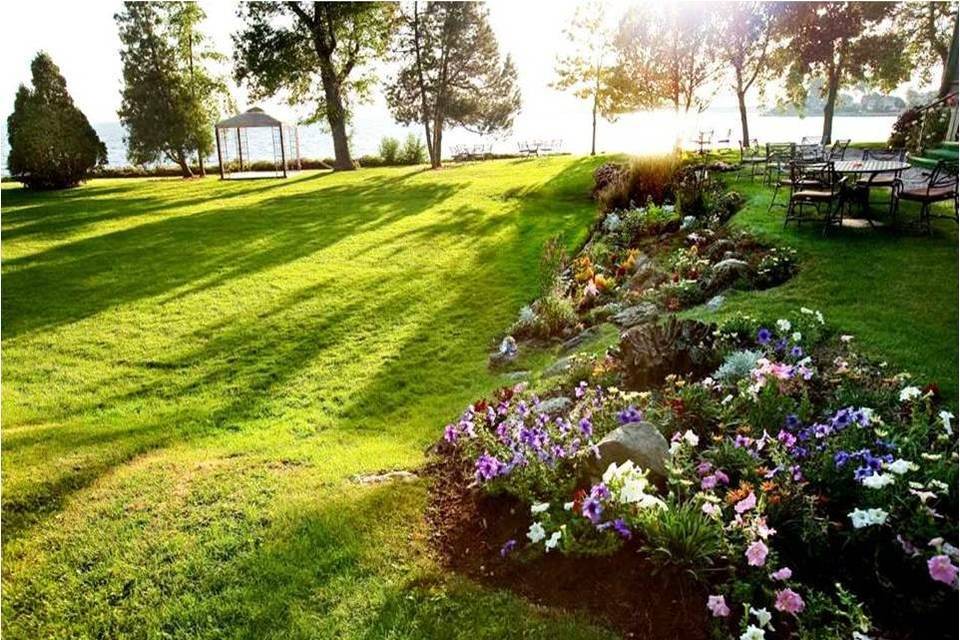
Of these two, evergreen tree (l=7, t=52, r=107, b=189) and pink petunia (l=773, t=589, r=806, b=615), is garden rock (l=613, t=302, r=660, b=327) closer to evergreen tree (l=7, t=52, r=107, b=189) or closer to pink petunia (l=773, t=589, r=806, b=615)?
pink petunia (l=773, t=589, r=806, b=615)

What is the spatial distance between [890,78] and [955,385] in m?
30.7

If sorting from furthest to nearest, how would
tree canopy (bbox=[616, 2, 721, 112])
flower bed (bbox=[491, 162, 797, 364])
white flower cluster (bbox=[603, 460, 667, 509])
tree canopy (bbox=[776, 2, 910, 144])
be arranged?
1. tree canopy (bbox=[776, 2, 910, 144])
2. tree canopy (bbox=[616, 2, 721, 112])
3. flower bed (bbox=[491, 162, 797, 364])
4. white flower cluster (bbox=[603, 460, 667, 509])

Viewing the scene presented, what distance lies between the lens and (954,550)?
2.36 meters

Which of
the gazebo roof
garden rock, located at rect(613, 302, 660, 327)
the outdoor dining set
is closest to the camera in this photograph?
garden rock, located at rect(613, 302, 660, 327)

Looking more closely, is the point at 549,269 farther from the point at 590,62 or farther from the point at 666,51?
the point at 590,62

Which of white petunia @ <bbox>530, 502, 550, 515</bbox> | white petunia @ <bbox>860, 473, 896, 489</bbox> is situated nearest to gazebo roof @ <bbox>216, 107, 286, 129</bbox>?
white petunia @ <bbox>530, 502, 550, 515</bbox>

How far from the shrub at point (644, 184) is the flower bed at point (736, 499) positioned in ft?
25.8

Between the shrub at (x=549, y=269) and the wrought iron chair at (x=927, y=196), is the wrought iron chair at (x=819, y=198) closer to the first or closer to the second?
the wrought iron chair at (x=927, y=196)

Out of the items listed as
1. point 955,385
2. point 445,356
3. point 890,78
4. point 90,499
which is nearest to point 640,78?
point 890,78

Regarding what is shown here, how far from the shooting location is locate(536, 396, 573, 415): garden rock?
13.9ft

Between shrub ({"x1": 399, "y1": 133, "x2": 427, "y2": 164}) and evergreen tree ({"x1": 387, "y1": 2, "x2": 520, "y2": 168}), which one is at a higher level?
evergreen tree ({"x1": 387, "y1": 2, "x2": 520, "y2": 168})

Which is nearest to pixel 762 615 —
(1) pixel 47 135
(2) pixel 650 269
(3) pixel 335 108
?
(2) pixel 650 269

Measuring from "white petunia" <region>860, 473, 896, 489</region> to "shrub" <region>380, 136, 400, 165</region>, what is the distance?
95.6 feet

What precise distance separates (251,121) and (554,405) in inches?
900
